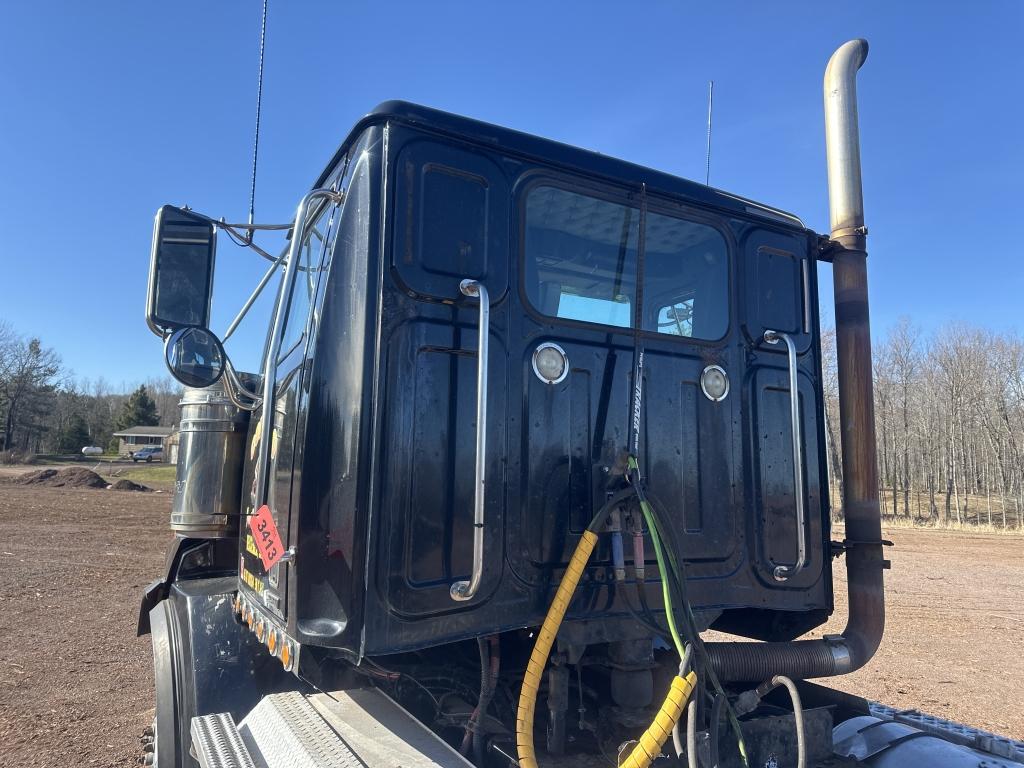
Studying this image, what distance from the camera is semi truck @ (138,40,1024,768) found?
1922mm

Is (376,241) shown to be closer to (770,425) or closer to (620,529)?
(620,529)

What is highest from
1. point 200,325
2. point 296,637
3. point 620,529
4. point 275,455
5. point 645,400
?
point 200,325

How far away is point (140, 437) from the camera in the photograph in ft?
238

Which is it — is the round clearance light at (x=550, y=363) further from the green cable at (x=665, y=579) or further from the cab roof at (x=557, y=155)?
the cab roof at (x=557, y=155)

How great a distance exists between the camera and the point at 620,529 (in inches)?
85.4

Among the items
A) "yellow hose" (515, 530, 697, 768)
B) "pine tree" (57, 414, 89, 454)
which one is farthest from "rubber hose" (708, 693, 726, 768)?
"pine tree" (57, 414, 89, 454)

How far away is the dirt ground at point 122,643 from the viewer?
508 cm

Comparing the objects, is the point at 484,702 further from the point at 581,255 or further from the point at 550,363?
the point at 581,255

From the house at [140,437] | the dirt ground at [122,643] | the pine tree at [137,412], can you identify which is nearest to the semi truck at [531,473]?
the dirt ground at [122,643]

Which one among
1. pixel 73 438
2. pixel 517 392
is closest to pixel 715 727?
pixel 517 392

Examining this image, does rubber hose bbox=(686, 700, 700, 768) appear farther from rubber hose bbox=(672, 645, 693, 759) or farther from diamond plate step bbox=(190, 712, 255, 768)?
diamond plate step bbox=(190, 712, 255, 768)

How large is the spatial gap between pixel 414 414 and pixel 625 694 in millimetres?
1211

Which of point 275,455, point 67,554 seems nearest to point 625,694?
point 275,455

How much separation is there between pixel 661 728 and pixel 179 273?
2.11 metres
